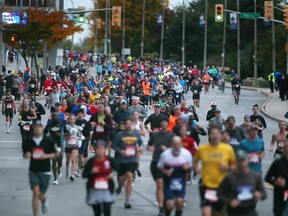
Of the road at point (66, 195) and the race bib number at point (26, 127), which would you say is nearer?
the road at point (66, 195)

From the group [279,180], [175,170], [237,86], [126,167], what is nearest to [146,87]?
[237,86]

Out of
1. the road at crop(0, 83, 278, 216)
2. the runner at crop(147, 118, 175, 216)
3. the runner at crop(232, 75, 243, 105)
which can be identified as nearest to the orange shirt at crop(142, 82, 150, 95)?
the runner at crop(232, 75, 243, 105)

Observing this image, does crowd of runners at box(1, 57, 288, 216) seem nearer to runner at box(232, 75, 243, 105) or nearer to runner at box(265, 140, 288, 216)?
runner at box(265, 140, 288, 216)

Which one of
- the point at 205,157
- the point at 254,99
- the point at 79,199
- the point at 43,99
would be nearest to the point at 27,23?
the point at 43,99

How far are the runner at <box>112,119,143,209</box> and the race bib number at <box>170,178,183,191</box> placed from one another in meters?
2.61

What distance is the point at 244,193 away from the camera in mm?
13703

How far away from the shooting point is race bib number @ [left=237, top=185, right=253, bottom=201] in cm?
1364

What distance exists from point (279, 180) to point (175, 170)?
1664 mm

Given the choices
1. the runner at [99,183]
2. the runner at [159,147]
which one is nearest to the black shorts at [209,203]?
the runner at [99,183]

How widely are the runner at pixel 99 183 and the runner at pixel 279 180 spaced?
241cm

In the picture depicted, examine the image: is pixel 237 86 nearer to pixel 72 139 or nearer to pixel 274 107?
pixel 274 107

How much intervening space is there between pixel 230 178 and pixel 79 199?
7547 mm

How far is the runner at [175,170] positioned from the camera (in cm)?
1638

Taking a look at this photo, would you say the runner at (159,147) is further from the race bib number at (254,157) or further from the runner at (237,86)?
the runner at (237,86)
